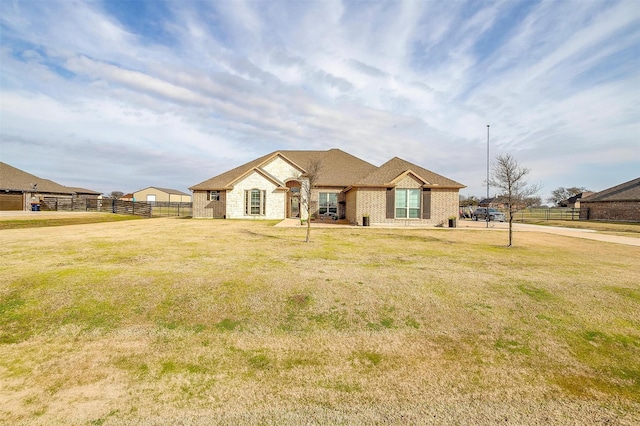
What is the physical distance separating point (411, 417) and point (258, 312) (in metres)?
3.41

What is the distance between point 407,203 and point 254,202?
1432 centimetres

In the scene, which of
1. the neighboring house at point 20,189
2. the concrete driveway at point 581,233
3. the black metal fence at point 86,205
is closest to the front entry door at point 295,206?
the concrete driveway at point 581,233

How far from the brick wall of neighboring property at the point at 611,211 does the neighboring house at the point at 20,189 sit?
70.2 meters

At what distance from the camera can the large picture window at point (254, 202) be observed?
27094mm

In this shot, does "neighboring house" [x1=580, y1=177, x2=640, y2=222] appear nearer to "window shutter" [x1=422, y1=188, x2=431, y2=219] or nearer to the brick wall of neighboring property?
the brick wall of neighboring property

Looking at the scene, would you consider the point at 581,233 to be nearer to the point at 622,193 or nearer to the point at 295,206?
the point at 295,206

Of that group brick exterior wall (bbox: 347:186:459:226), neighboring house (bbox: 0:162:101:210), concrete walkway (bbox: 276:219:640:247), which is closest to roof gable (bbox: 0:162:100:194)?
neighboring house (bbox: 0:162:101:210)

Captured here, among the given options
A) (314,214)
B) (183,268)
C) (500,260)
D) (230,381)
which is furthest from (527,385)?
(314,214)

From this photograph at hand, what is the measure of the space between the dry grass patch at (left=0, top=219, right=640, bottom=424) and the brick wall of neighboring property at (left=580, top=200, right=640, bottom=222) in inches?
1375

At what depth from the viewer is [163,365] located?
405 centimetres

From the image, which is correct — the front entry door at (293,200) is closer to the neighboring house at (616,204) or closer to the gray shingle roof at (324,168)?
the gray shingle roof at (324,168)

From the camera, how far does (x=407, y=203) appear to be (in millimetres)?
22984

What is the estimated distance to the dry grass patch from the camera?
329 cm

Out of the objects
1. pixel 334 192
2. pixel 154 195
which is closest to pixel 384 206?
pixel 334 192
